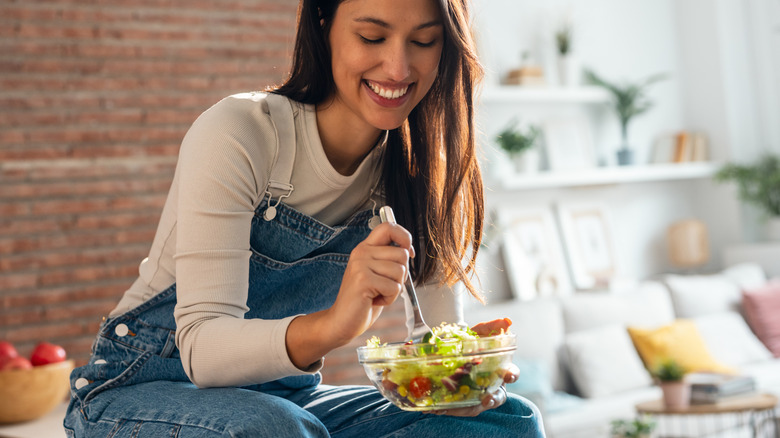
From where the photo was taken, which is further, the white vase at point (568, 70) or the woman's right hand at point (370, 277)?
the white vase at point (568, 70)

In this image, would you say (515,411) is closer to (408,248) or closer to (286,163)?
(408,248)

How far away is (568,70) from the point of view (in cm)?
528

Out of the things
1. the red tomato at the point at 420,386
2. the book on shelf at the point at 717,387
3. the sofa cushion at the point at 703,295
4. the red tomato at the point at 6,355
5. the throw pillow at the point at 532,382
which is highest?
the red tomato at the point at 420,386

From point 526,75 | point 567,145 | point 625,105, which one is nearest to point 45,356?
point 526,75

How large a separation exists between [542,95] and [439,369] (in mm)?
4287

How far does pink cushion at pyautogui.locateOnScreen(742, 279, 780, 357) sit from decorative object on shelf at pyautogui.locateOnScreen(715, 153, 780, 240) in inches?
28.2

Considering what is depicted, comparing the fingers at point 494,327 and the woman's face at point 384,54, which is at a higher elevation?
the woman's face at point 384,54

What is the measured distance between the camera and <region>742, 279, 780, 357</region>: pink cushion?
5043 mm

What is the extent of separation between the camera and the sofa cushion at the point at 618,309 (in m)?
4.63

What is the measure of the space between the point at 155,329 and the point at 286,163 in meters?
0.35

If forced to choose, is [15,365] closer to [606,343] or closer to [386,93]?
[386,93]

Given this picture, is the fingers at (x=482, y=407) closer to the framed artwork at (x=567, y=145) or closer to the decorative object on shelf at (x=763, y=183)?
the framed artwork at (x=567, y=145)

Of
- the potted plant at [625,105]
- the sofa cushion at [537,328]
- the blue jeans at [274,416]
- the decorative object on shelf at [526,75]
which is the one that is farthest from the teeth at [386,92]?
the potted plant at [625,105]

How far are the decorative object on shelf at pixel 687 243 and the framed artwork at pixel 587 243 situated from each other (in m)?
0.59
